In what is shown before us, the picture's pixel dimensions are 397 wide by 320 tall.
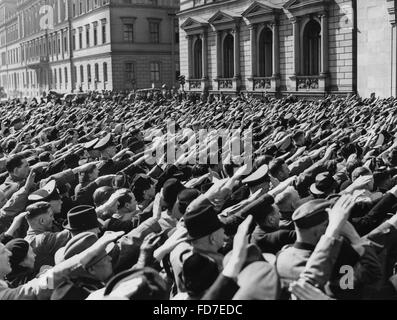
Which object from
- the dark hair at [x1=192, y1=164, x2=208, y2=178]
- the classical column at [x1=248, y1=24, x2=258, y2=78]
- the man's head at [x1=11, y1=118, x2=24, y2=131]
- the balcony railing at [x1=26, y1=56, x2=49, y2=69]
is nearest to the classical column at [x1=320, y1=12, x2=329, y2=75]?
the classical column at [x1=248, y1=24, x2=258, y2=78]

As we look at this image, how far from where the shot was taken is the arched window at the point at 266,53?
128 feet

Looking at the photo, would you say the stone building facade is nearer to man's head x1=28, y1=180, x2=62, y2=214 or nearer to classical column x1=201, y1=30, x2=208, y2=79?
classical column x1=201, y1=30, x2=208, y2=79

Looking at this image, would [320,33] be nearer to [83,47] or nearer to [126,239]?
[126,239]

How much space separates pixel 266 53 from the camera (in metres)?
39.3

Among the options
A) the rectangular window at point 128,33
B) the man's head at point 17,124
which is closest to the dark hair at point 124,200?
the man's head at point 17,124

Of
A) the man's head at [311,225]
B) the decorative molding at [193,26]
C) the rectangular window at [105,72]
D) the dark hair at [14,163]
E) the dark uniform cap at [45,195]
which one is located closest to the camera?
the man's head at [311,225]

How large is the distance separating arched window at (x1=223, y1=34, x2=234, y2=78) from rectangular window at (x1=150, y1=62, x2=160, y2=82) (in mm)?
20839

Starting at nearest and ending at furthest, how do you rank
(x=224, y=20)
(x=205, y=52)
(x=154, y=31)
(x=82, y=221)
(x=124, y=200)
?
(x=82, y=221) → (x=124, y=200) → (x=224, y=20) → (x=205, y=52) → (x=154, y=31)

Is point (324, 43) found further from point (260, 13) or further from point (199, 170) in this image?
point (199, 170)

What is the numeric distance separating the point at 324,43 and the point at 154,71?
32359 mm

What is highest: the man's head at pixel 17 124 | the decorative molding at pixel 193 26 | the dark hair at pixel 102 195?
the decorative molding at pixel 193 26

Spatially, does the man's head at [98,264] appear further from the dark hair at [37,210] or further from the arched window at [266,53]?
the arched window at [266,53]

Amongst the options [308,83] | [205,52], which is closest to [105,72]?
[205,52]

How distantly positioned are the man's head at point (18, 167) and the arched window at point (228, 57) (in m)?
34.0
